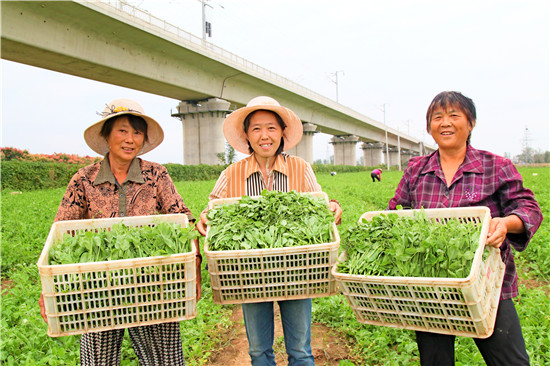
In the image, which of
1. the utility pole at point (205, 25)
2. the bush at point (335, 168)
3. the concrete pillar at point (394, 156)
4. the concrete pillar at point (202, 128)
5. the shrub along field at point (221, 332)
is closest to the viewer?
the shrub along field at point (221, 332)

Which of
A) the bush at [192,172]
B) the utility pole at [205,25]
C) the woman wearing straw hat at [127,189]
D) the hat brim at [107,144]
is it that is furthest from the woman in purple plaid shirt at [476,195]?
the utility pole at [205,25]

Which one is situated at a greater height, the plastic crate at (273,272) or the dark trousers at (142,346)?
the plastic crate at (273,272)

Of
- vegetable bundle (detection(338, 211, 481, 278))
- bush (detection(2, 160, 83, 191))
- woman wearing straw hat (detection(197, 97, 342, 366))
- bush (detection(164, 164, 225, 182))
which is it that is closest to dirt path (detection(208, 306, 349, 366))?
woman wearing straw hat (detection(197, 97, 342, 366))

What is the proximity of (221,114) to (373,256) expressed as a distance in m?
25.9

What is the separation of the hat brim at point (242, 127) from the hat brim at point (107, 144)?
0.49 meters

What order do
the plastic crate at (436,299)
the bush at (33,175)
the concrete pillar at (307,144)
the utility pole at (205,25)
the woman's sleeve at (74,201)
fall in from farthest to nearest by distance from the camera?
1. the concrete pillar at (307,144)
2. the utility pole at (205,25)
3. the bush at (33,175)
4. the woman's sleeve at (74,201)
5. the plastic crate at (436,299)

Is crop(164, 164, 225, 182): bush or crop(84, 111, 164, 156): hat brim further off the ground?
crop(164, 164, 225, 182): bush

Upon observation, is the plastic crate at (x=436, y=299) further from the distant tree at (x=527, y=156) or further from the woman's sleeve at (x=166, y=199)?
the distant tree at (x=527, y=156)

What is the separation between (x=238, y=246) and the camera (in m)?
2.05

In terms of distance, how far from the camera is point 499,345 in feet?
6.63

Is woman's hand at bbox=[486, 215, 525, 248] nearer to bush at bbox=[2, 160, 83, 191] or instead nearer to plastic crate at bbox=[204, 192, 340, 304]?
plastic crate at bbox=[204, 192, 340, 304]

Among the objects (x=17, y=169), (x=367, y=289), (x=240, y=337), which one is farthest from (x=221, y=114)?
(x=367, y=289)

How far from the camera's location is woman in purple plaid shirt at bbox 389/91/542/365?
2.03m

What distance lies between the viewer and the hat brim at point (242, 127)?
8.60ft
